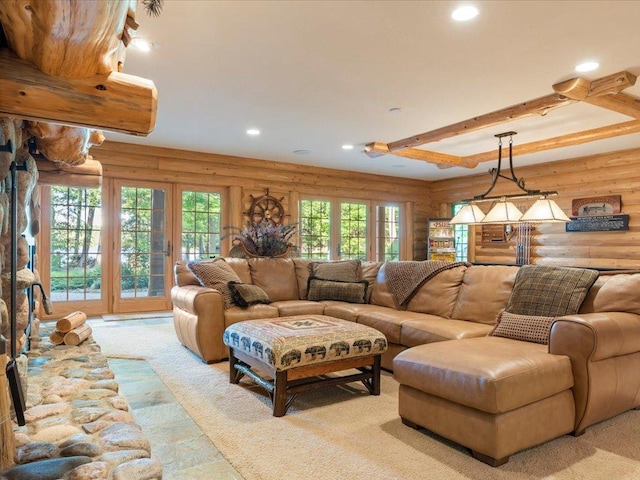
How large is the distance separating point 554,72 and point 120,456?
3749 millimetres

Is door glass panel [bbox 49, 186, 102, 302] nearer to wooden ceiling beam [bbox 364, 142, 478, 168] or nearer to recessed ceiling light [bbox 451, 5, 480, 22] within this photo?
wooden ceiling beam [bbox 364, 142, 478, 168]

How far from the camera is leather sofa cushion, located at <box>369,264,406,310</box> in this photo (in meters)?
4.07

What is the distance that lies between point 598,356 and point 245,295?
2.68 meters

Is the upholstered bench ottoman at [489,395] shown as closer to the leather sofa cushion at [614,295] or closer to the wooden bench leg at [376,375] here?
the wooden bench leg at [376,375]

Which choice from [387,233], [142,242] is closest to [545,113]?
[387,233]

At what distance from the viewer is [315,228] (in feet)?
24.8

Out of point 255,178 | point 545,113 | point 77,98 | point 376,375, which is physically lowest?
point 376,375

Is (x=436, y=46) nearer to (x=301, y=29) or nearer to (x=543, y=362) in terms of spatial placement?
(x=301, y=29)

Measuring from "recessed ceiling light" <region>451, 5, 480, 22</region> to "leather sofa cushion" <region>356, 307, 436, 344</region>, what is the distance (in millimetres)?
2141

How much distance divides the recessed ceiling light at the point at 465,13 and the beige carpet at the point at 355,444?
2.40m

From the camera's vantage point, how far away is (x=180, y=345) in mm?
4160

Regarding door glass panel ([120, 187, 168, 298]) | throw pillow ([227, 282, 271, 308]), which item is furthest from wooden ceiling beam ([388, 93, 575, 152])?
door glass panel ([120, 187, 168, 298])

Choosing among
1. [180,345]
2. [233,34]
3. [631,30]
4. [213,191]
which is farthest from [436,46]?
[213,191]

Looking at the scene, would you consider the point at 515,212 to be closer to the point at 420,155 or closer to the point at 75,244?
the point at 420,155
